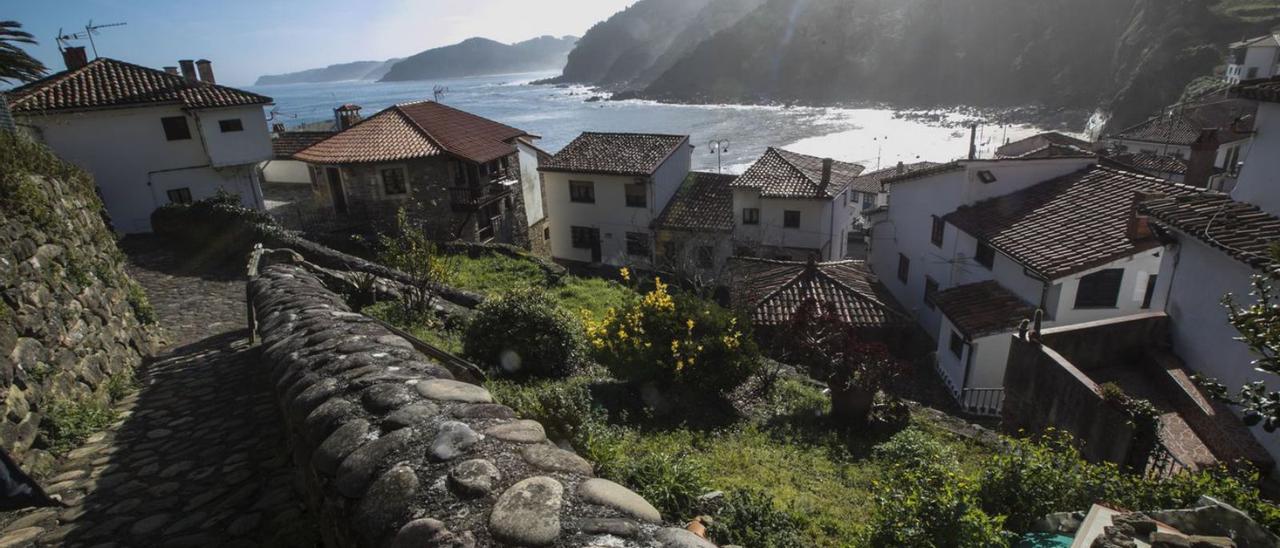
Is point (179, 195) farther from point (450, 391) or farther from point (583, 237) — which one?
point (450, 391)

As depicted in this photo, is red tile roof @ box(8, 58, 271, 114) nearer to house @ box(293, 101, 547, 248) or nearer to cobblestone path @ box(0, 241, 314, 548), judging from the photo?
house @ box(293, 101, 547, 248)

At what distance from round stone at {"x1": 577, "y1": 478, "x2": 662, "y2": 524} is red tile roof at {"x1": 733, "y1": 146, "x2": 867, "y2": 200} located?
2813cm

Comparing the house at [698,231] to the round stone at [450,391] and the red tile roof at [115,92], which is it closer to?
the red tile roof at [115,92]

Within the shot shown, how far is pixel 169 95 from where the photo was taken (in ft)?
80.0

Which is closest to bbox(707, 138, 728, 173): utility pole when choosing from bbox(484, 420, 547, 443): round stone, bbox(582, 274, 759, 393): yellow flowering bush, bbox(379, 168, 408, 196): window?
bbox(379, 168, 408, 196): window

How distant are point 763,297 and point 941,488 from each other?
1541cm

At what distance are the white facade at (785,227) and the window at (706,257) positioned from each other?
4.43ft

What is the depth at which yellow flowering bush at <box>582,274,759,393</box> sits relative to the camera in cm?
1042

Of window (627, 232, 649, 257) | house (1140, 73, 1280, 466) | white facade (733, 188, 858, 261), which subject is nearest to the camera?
house (1140, 73, 1280, 466)

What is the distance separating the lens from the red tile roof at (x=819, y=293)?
778 inches

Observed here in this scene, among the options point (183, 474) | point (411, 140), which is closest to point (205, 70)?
point (411, 140)

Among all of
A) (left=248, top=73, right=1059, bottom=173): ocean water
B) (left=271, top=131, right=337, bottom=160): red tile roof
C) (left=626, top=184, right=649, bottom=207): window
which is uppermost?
(left=271, top=131, right=337, bottom=160): red tile roof

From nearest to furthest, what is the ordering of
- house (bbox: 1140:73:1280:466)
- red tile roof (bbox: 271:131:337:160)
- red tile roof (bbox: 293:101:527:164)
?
1. house (bbox: 1140:73:1280:466)
2. red tile roof (bbox: 293:101:527:164)
3. red tile roof (bbox: 271:131:337:160)

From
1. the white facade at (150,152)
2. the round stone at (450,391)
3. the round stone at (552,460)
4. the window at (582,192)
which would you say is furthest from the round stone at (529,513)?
the window at (582,192)
